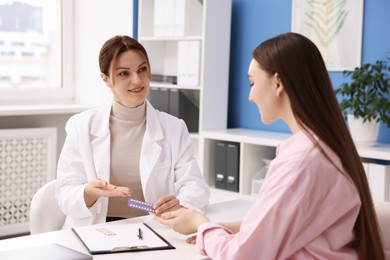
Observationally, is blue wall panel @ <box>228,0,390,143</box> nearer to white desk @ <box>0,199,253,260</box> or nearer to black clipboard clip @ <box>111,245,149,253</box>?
white desk @ <box>0,199,253,260</box>

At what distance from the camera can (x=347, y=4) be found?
12.3ft

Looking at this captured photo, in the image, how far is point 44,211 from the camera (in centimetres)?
225

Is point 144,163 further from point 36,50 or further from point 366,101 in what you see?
point 36,50

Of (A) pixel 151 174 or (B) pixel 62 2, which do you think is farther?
(B) pixel 62 2

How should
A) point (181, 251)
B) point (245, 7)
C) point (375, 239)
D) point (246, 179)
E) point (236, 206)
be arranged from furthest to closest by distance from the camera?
1. point (245, 7)
2. point (246, 179)
3. point (236, 206)
4. point (181, 251)
5. point (375, 239)

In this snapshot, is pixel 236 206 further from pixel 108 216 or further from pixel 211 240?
pixel 211 240

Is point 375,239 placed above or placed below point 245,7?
below

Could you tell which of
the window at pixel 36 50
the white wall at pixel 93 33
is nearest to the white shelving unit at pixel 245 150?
the white wall at pixel 93 33

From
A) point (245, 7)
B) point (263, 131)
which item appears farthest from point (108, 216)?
point (245, 7)

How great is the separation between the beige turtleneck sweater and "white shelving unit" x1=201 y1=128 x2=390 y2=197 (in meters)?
1.44

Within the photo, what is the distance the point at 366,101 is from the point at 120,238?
83.9 inches

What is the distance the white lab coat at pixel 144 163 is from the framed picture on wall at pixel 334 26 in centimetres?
170

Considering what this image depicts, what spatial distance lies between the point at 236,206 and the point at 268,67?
950mm

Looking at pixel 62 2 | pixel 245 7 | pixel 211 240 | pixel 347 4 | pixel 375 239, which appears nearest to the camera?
pixel 375 239
